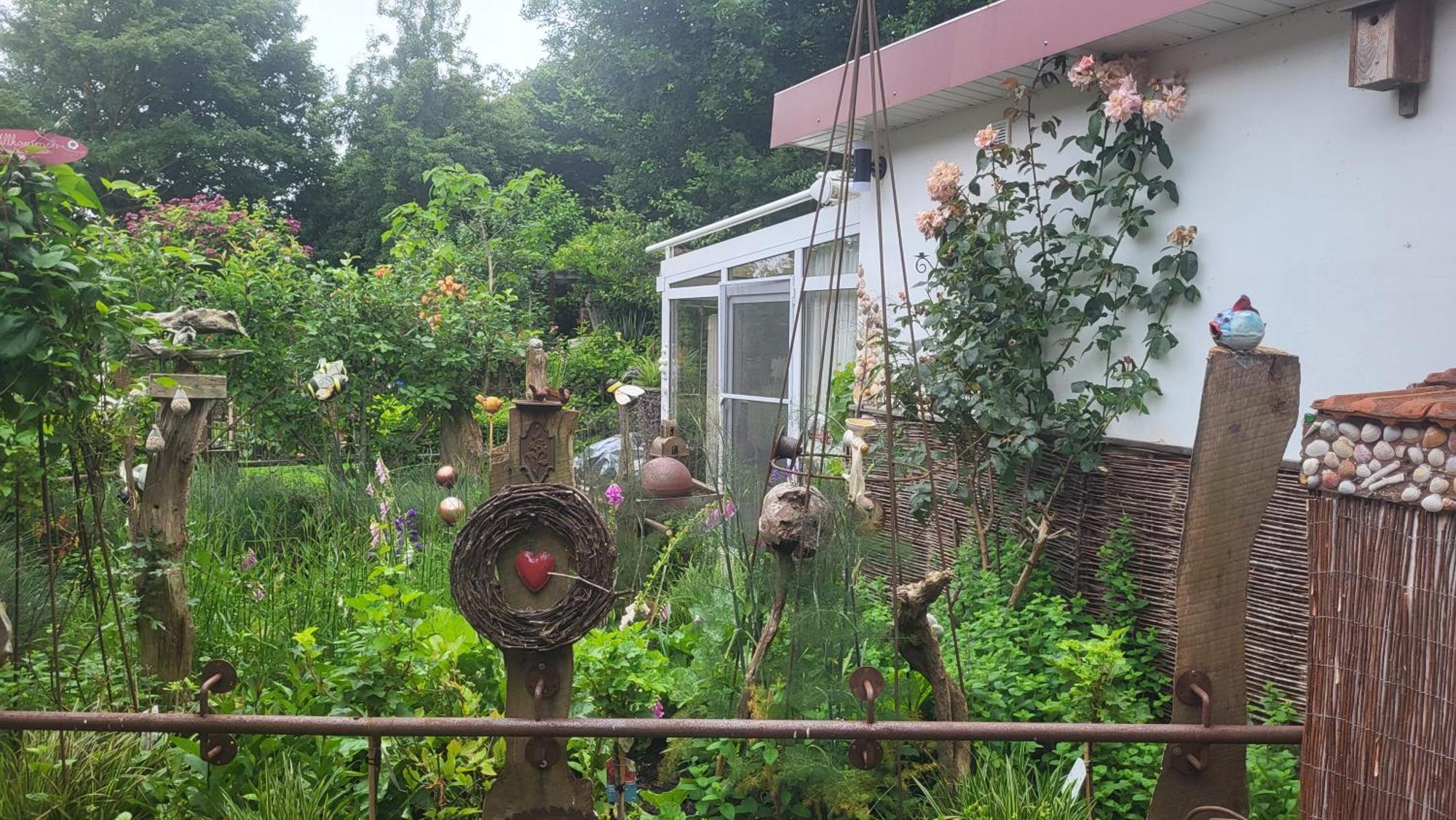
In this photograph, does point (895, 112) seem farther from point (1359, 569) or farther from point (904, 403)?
point (1359, 569)

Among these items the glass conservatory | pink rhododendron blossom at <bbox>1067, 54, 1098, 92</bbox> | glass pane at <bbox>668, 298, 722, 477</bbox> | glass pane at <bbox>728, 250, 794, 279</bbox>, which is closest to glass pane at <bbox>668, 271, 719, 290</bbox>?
the glass conservatory

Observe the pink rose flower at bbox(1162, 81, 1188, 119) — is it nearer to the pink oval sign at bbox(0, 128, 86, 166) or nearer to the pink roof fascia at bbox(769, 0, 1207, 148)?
the pink roof fascia at bbox(769, 0, 1207, 148)

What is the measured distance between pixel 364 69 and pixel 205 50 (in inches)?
118

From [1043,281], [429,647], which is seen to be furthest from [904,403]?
[429,647]

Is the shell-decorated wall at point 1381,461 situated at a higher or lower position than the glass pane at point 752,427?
higher

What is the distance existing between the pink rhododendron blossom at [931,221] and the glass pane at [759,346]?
1748 millimetres

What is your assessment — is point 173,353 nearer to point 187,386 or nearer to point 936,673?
point 187,386

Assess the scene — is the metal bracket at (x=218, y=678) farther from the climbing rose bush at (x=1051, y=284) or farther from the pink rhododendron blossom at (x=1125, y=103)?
the pink rhododendron blossom at (x=1125, y=103)

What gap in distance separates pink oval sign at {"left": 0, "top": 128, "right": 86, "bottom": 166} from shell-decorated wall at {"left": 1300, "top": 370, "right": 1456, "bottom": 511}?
7.75 ft

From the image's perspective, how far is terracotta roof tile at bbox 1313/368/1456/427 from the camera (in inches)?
49.4

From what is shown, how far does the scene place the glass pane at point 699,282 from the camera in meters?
7.39

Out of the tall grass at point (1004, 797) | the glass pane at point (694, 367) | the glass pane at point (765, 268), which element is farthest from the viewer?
the glass pane at point (694, 367)

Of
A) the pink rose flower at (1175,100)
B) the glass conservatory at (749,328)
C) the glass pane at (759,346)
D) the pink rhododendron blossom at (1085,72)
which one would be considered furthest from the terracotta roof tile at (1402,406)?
the glass pane at (759,346)

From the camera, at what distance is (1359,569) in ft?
4.59
